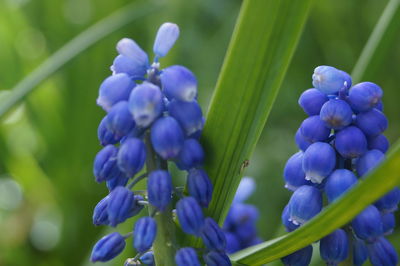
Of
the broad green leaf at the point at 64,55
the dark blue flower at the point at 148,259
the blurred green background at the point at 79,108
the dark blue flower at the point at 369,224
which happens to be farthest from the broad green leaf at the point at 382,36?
the blurred green background at the point at 79,108

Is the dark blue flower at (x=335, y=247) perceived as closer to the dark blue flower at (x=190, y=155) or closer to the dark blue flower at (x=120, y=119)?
the dark blue flower at (x=190, y=155)

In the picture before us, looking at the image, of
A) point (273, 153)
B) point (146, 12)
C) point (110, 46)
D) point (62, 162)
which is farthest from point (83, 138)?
point (273, 153)

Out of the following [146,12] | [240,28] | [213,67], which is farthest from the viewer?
[213,67]

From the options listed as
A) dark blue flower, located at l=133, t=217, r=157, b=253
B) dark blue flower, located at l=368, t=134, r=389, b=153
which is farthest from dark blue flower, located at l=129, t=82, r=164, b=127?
dark blue flower, located at l=368, t=134, r=389, b=153

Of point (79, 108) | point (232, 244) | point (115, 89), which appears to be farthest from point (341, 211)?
point (79, 108)

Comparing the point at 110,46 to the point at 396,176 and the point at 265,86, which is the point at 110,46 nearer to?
the point at 265,86

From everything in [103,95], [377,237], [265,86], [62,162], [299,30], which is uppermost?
[299,30]
